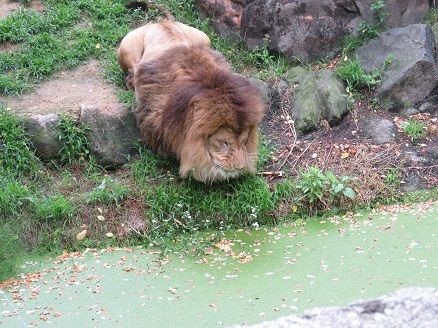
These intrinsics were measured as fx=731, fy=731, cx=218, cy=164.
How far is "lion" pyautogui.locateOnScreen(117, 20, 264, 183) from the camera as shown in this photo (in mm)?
5836

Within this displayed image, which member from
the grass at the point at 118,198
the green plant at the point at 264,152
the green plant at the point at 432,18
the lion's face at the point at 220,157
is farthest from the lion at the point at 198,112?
the green plant at the point at 432,18

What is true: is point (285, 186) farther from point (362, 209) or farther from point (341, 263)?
point (341, 263)

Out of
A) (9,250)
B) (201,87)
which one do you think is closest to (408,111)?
(201,87)

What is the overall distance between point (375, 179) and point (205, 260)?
188 cm

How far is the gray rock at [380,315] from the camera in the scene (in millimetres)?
1528

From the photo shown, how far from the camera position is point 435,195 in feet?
20.8

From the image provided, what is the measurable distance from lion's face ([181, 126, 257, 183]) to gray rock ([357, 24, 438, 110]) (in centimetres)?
199

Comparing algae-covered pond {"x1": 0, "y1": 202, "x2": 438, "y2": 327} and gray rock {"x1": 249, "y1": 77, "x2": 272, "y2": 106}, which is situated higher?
gray rock {"x1": 249, "y1": 77, "x2": 272, "y2": 106}

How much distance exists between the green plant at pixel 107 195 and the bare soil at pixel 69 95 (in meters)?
0.91

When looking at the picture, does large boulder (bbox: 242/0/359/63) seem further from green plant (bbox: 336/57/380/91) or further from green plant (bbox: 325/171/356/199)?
green plant (bbox: 325/171/356/199)

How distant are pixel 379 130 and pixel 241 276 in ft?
8.70

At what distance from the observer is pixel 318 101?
7.24m

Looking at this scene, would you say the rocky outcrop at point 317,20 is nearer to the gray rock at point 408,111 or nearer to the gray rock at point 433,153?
the gray rock at point 408,111

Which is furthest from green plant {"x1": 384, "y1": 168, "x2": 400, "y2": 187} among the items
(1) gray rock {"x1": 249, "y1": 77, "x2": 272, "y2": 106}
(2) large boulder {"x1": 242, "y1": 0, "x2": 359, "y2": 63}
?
(2) large boulder {"x1": 242, "y1": 0, "x2": 359, "y2": 63}
